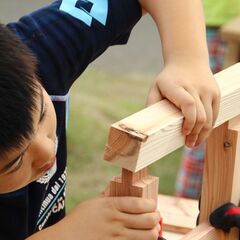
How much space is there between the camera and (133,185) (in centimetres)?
84

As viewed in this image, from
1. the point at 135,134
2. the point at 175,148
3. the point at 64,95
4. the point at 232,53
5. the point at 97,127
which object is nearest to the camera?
the point at 135,134

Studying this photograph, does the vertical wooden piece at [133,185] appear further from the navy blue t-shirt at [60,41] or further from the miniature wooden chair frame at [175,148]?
the navy blue t-shirt at [60,41]

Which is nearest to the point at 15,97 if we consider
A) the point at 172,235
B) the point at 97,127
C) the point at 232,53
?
the point at 172,235

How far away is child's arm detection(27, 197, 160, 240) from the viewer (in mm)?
844

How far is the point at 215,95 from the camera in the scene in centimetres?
92

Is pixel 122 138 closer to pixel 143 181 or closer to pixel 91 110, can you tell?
pixel 143 181

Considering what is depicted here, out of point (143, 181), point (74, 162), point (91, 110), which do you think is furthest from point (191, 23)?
point (91, 110)

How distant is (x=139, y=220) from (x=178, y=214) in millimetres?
598

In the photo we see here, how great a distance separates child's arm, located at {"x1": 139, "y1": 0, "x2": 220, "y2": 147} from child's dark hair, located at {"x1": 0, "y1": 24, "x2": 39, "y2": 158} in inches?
7.2

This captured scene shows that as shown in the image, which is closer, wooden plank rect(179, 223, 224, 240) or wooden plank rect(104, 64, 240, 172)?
wooden plank rect(104, 64, 240, 172)

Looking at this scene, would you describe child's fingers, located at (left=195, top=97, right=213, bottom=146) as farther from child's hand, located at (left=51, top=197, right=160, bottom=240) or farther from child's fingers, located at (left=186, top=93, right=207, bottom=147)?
child's hand, located at (left=51, top=197, right=160, bottom=240)

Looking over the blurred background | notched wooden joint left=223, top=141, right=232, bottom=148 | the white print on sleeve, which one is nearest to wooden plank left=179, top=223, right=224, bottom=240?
notched wooden joint left=223, top=141, right=232, bottom=148

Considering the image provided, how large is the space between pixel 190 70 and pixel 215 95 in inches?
2.7

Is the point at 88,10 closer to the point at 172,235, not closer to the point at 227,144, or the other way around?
the point at 227,144
